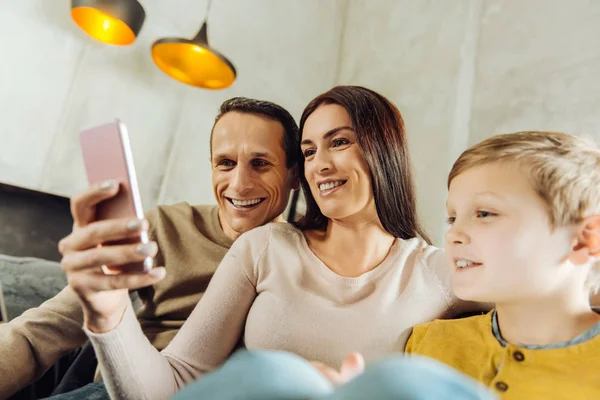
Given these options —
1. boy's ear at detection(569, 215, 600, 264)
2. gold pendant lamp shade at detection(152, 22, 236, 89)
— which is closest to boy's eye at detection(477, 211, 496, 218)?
boy's ear at detection(569, 215, 600, 264)

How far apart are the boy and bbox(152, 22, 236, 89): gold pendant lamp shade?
152 cm

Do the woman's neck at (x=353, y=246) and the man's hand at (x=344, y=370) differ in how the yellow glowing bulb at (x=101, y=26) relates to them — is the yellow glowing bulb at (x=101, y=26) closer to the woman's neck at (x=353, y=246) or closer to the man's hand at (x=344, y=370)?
the woman's neck at (x=353, y=246)

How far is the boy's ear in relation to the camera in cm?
81

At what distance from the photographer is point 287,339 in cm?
98

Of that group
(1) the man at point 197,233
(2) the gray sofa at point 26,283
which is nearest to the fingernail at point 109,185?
(1) the man at point 197,233

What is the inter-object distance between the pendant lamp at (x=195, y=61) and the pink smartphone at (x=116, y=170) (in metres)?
1.46

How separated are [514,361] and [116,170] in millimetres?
724

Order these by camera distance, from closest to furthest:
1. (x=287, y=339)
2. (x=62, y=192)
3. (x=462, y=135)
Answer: (x=287, y=339) → (x=62, y=192) → (x=462, y=135)

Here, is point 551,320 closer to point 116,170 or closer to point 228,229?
point 116,170

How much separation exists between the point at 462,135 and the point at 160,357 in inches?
89.1

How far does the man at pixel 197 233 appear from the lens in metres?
1.09

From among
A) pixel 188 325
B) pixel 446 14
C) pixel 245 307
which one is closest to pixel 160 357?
pixel 188 325

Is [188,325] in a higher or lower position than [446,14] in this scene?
lower

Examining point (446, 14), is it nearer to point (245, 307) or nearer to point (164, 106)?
point (164, 106)
